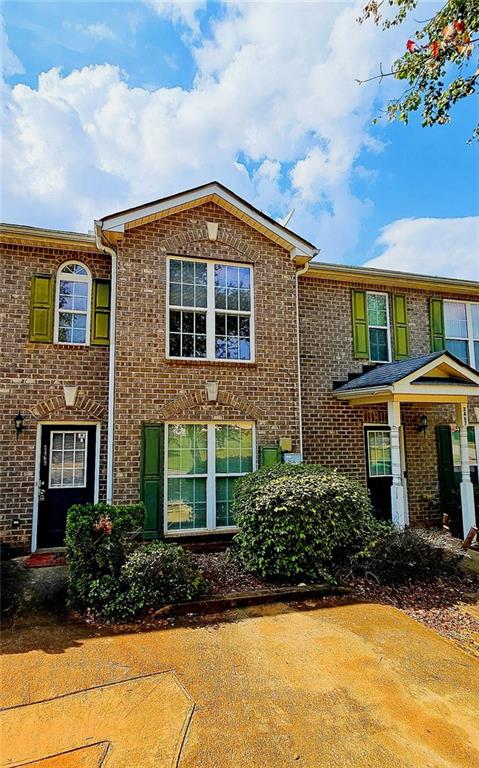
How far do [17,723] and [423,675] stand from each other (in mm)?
3505

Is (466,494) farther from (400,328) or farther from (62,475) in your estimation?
(62,475)

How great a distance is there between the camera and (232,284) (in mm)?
8422

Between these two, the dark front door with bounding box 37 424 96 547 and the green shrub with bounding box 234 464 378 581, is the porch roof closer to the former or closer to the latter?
the green shrub with bounding box 234 464 378 581

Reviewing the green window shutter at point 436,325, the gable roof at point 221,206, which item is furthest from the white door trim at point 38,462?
the green window shutter at point 436,325

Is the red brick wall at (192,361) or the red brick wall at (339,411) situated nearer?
the red brick wall at (192,361)

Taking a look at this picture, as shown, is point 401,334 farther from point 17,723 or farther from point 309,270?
point 17,723

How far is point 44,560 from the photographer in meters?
6.95

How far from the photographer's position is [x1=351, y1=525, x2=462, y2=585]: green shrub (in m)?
6.03

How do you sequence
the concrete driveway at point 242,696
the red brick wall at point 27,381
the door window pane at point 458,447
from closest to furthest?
1. the concrete driveway at point 242,696
2. the red brick wall at point 27,381
3. the door window pane at point 458,447

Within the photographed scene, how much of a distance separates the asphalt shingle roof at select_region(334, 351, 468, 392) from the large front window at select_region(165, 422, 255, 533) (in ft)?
9.55

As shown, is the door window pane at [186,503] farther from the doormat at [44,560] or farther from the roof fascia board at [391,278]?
the roof fascia board at [391,278]

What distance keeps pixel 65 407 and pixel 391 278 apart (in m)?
8.11

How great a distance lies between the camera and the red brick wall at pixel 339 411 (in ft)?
30.3

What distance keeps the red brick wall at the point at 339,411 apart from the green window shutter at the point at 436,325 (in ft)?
2.58
